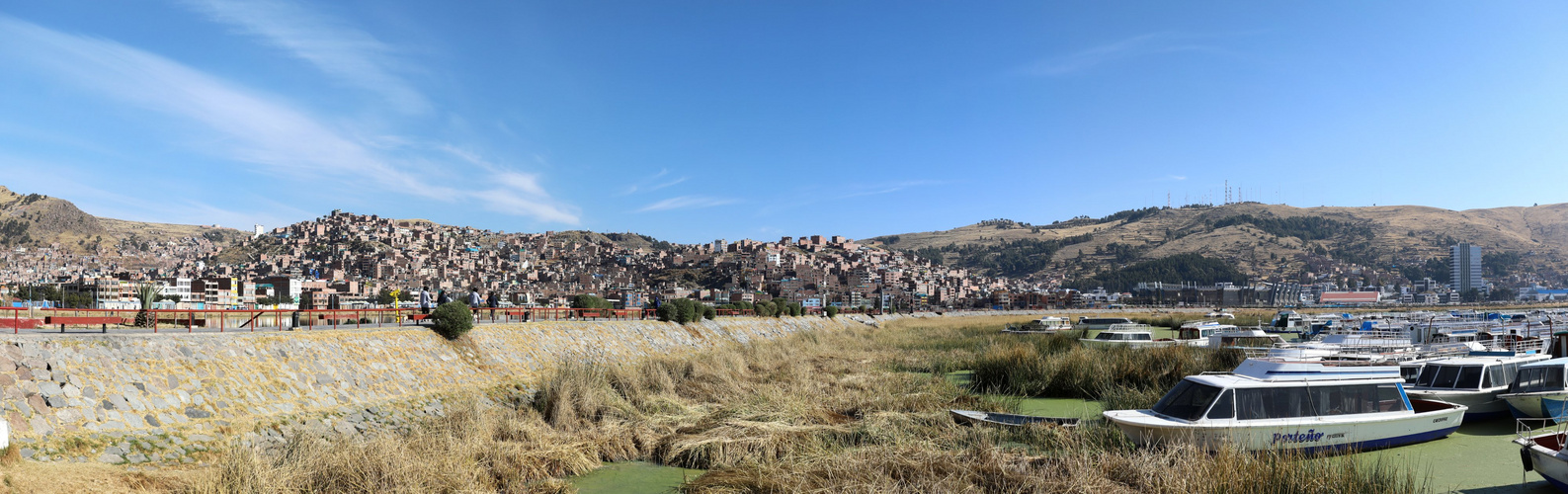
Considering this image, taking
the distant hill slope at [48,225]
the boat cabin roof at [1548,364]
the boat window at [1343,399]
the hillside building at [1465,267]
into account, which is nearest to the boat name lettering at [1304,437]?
the boat window at [1343,399]

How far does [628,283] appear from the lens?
6649 inches

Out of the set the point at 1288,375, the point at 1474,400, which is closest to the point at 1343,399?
the point at 1288,375

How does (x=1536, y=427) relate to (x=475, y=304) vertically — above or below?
below

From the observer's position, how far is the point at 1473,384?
13.1 m

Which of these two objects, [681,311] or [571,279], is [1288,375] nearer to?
[681,311]

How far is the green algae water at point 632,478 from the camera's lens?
10.1m

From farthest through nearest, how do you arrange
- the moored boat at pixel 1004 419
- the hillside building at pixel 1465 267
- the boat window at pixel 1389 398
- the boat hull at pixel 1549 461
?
the hillside building at pixel 1465 267 → the moored boat at pixel 1004 419 → the boat window at pixel 1389 398 → the boat hull at pixel 1549 461

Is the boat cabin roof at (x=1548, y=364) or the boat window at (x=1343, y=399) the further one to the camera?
the boat cabin roof at (x=1548, y=364)

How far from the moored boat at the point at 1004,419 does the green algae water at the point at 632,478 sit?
4.66 meters

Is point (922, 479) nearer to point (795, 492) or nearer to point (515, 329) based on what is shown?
point (795, 492)

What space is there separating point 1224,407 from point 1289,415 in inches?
41.4

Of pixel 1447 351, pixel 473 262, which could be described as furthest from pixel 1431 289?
pixel 473 262

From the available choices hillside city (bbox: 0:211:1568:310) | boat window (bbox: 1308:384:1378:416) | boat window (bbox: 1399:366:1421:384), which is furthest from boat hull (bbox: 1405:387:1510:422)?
hillside city (bbox: 0:211:1568:310)

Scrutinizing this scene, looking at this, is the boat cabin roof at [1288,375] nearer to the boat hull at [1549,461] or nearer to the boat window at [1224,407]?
the boat window at [1224,407]
